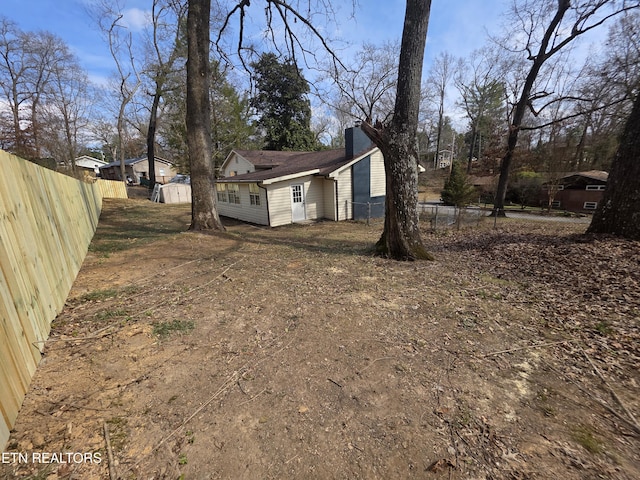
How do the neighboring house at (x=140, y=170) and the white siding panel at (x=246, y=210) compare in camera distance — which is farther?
the neighboring house at (x=140, y=170)

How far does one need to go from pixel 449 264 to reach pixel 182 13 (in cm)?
1182

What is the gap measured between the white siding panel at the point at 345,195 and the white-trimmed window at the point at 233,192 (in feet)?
20.4

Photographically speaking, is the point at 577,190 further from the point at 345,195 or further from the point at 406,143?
the point at 406,143

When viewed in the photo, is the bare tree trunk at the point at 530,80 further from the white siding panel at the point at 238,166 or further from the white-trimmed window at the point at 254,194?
the white siding panel at the point at 238,166

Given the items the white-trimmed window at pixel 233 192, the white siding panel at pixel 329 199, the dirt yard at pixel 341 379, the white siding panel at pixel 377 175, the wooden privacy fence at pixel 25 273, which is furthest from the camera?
the white-trimmed window at pixel 233 192

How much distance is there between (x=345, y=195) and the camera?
1462cm

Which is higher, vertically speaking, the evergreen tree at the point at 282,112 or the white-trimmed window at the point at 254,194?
the evergreen tree at the point at 282,112

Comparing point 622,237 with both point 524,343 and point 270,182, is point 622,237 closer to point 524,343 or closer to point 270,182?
point 524,343

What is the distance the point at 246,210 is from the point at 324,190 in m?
4.69

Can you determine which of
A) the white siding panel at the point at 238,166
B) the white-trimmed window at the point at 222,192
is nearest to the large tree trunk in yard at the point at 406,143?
the white-trimmed window at the point at 222,192

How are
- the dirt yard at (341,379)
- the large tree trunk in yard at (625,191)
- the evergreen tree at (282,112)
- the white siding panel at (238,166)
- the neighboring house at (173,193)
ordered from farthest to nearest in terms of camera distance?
1. the evergreen tree at (282,112)
2. the neighboring house at (173,193)
3. the white siding panel at (238,166)
4. the large tree trunk in yard at (625,191)
5. the dirt yard at (341,379)

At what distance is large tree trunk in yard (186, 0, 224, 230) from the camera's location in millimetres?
7680

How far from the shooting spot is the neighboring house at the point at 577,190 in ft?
66.7

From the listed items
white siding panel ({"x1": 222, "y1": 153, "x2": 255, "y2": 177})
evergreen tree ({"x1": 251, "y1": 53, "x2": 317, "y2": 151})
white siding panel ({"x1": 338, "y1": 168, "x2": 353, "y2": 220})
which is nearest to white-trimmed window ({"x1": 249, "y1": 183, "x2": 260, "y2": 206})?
white siding panel ({"x1": 338, "y1": 168, "x2": 353, "y2": 220})
